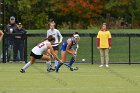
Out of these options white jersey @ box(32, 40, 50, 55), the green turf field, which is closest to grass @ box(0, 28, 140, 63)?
the green turf field

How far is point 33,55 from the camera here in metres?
22.9

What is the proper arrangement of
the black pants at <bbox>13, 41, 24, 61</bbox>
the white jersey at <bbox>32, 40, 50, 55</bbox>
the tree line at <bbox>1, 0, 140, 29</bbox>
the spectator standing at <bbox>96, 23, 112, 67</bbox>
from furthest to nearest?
1. the tree line at <bbox>1, 0, 140, 29</bbox>
2. the black pants at <bbox>13, 41, 24, 61</bbox>
3. the spectator standing at <bbox>96, 23, 112, 67</bbox>
4. the white jersey at <bbox>32, 40, 50, 55</bbox>

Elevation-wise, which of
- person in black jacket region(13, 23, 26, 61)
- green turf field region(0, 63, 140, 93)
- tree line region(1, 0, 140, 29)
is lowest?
green turf field region(0, 63, 140, 93)

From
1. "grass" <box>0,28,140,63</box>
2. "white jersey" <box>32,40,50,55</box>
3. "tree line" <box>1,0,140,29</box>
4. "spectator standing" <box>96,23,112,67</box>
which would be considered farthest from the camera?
"tree line" <box>1,0,140,29</box>

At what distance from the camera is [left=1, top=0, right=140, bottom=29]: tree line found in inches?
1882

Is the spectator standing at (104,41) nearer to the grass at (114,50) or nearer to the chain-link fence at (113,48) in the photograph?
the chain-link fence at (113,48)

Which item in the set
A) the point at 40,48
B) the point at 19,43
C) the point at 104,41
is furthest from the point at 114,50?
the point at 40,48

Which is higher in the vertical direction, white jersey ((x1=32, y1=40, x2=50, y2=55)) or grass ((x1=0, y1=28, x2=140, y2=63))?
white jersey ((x1=32, y1=40, x2=50, y2=55))

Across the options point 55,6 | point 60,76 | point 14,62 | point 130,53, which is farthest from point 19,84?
point 55,6

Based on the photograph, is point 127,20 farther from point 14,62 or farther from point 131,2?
point 14,62

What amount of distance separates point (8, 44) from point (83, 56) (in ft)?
13.6

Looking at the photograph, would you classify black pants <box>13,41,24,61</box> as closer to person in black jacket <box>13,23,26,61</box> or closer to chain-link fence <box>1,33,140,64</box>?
person in black jacket <box>13,23,26,61</box>

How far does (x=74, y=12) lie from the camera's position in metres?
48.5

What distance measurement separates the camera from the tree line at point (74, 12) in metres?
47.8
